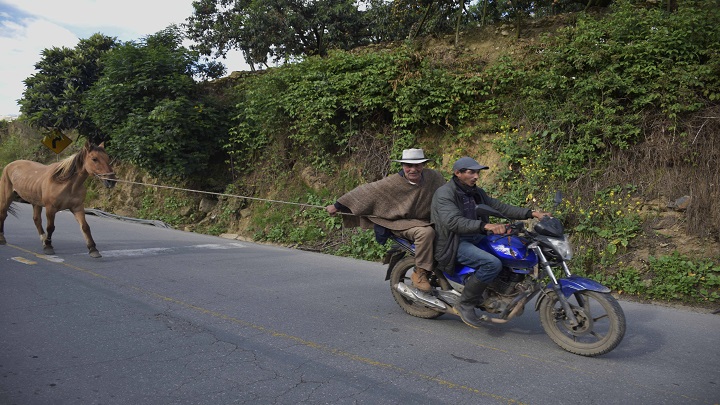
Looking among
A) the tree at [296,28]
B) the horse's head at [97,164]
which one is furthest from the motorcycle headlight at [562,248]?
the tree at [296,28]

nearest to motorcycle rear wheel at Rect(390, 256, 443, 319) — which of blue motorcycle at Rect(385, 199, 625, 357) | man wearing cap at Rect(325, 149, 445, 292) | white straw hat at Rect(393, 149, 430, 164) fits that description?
man wearing cap at Rect(325, 149, 445, 292)

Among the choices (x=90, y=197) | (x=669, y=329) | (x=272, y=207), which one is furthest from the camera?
(x=90, y=197)

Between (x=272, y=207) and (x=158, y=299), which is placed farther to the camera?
(x=272, y=207)

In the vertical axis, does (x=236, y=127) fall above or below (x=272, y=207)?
above

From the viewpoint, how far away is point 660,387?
13.1 feet

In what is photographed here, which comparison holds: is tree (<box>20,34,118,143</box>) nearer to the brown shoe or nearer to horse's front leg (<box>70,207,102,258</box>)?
horse's front leg (<box>70,207,102,258</box>)

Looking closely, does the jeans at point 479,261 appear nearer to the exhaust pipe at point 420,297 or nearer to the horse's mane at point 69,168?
the exhaust pipe at point 420,297

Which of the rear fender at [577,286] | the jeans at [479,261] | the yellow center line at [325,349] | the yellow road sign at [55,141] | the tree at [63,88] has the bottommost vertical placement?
the yellow center line at [325,349]

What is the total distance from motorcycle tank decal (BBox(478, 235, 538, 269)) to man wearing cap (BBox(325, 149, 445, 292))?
815mm

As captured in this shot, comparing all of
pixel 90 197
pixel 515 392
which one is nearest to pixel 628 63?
pixel 515 392

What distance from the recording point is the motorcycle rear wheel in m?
5.71

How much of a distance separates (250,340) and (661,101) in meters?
7.62

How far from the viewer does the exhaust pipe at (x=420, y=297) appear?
5398mm

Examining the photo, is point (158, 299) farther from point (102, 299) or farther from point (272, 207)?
point (272, 207)
